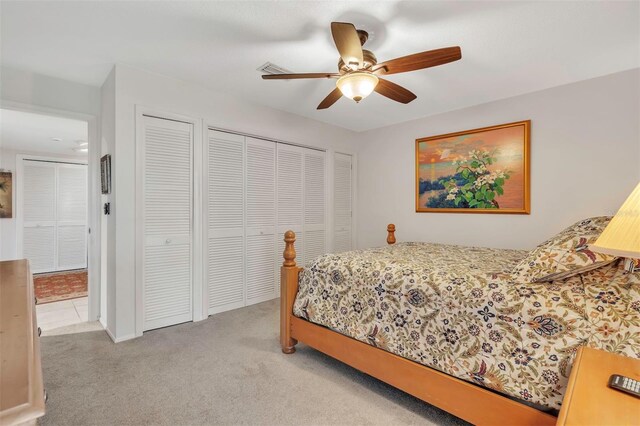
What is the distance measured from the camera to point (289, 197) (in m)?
3.89

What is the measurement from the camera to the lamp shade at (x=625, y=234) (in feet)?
2.87

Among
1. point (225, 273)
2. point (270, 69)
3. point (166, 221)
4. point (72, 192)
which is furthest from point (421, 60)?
point (72, 192)

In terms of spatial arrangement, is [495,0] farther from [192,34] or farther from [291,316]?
[291,316]

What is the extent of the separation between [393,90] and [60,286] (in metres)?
5.36

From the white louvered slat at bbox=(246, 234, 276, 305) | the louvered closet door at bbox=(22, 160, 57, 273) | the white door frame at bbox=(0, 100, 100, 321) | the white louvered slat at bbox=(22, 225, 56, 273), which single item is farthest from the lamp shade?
the white louvered slat at bbox=(22, 225, 56, 273)

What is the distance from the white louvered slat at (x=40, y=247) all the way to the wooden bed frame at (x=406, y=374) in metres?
5.59

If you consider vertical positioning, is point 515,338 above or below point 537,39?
below

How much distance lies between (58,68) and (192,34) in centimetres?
143

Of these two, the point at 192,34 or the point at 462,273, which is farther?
the point at 192,34

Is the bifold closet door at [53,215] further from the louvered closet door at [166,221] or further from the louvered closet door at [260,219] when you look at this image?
the louvered closet door at [260,219]

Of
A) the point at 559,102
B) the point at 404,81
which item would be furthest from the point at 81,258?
the point at 559,102

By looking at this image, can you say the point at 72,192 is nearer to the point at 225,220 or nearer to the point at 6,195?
the point at 6,195

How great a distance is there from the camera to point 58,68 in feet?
8.57

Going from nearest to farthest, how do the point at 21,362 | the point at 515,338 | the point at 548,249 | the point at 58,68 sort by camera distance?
the point at 21,362, the point at 515,338, the point at 548,249, the point at 58,68
